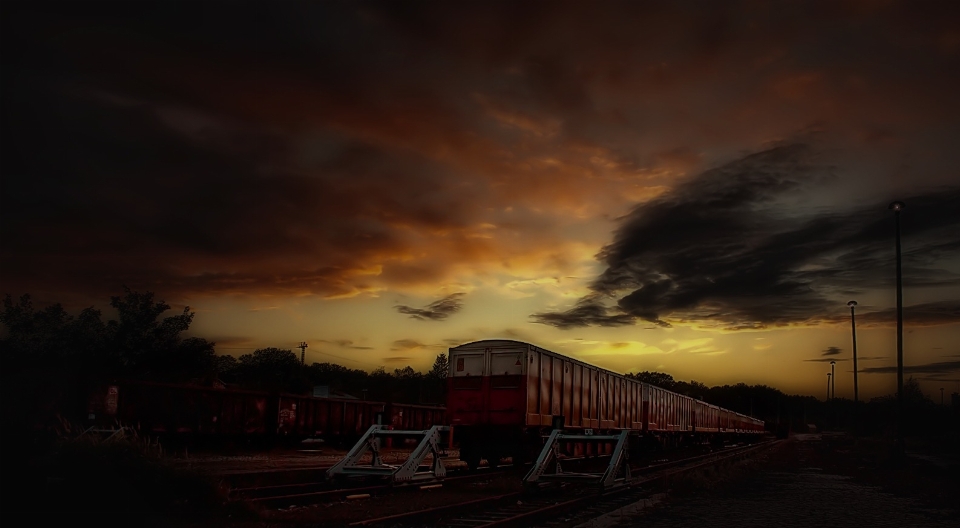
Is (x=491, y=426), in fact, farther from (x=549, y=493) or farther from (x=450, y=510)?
(x=450, y=510)

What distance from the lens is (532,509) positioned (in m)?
12.4

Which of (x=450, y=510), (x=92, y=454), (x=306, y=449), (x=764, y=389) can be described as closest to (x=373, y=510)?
(x=450, y=510)

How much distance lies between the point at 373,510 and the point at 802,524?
729 centimetres

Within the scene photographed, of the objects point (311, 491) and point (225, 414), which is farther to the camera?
Answer: point (225, 414)

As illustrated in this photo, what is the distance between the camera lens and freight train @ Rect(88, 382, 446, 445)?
21.3 metres

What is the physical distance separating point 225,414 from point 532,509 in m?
15.5

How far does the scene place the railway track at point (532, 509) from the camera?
1074 centimetres

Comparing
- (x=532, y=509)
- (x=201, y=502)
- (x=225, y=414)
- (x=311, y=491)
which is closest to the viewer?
(x=201, y=502)

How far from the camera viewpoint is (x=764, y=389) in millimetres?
175750

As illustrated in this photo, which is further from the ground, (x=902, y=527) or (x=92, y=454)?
(x=92, y=454)

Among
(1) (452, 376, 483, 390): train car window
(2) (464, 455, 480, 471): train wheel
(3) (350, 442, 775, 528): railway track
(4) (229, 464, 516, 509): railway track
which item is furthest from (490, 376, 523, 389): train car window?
(3) (350, 442, 775, 528): railway track

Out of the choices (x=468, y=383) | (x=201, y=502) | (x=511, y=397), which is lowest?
(x=201, y=502)

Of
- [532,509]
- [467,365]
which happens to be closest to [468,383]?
[467,365]

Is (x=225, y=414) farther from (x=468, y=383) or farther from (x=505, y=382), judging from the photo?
(x=505, y=382)
